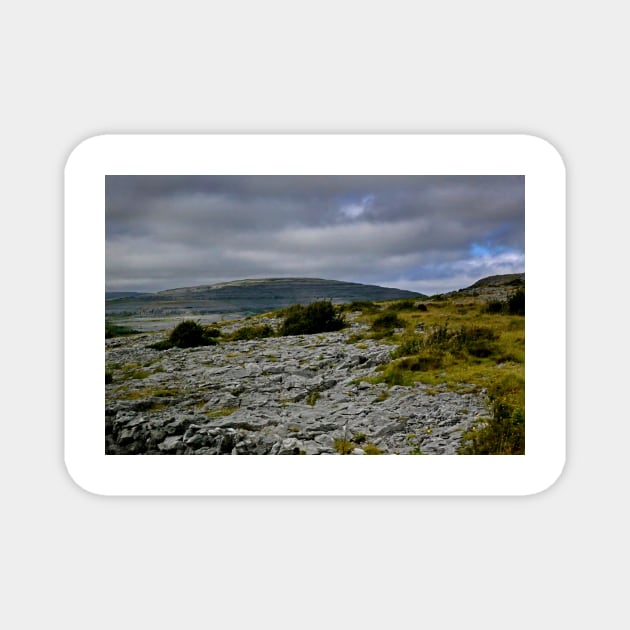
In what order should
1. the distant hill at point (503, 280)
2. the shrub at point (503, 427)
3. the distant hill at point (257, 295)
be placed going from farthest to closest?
the distant hill at point (257, 295), the distant hill at point (503, 280), the shrub at point (503, 427)

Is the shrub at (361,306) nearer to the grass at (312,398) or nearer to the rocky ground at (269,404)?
the rocky ground at (269,404)

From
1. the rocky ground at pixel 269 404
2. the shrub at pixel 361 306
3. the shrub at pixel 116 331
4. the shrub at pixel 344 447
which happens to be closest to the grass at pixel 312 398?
the rocky ground at pixel 269 404

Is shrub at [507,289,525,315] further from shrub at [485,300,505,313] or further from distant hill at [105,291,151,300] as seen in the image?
distant hill at [105,291,151,300]

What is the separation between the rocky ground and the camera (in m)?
3.17

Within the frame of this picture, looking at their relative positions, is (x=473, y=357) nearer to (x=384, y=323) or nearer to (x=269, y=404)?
(x=384, y=323)

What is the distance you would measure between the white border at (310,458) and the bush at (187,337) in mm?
456

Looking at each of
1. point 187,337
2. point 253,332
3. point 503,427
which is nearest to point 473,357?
point 503,427

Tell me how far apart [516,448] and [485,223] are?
1.49 metres

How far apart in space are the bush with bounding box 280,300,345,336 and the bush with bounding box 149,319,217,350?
0.55m

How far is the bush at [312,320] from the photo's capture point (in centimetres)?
345
